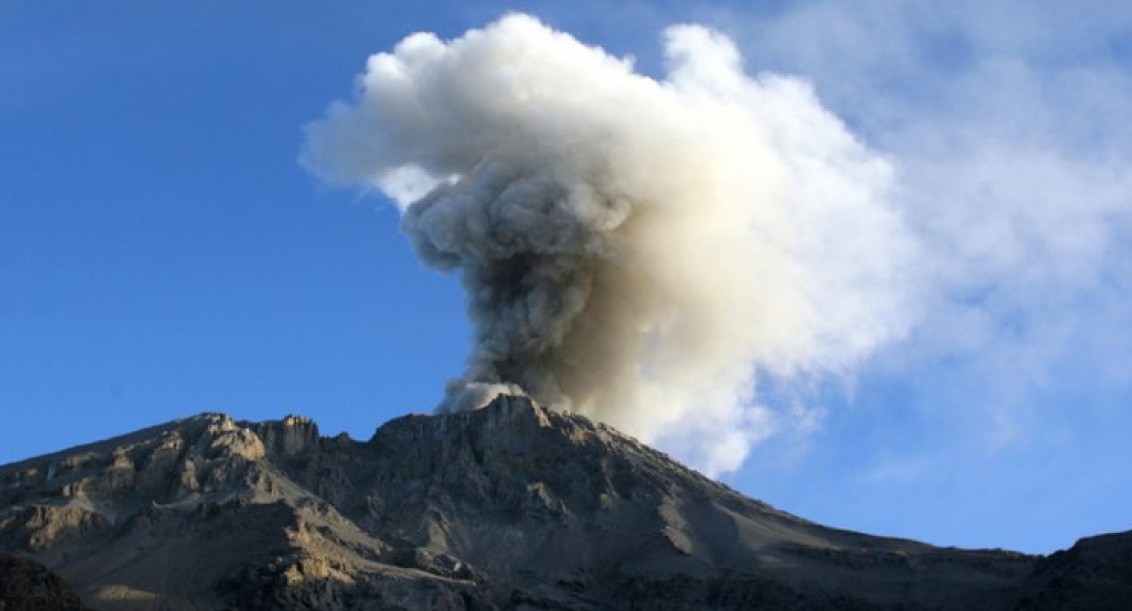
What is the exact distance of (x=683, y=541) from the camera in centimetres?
11994

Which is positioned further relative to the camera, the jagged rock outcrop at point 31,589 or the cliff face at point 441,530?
the cliff face at point 441,530

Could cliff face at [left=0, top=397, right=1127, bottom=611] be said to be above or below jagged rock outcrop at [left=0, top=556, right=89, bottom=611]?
above

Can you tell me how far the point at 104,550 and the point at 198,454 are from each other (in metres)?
15.5

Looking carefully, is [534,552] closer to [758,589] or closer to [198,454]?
[758,589]

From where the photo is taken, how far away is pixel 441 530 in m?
122

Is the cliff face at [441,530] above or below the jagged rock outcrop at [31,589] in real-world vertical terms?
above

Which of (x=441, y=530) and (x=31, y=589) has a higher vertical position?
(x=441, y=530)

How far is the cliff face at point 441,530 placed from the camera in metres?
108

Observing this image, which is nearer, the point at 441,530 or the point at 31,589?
the point at 31,589

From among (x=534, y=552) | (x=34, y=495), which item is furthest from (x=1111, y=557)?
(x=34, y=495)

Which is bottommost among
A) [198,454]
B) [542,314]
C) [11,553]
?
[11,553]

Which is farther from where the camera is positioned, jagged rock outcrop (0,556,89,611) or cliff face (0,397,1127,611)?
cliff face (0,397,1127,611)

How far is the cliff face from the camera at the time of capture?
107875 millimetres

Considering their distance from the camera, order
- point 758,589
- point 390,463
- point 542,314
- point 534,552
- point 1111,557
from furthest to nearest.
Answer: point 542,314, point 390,463, point 534,552, point 758,589, point 1111,557
